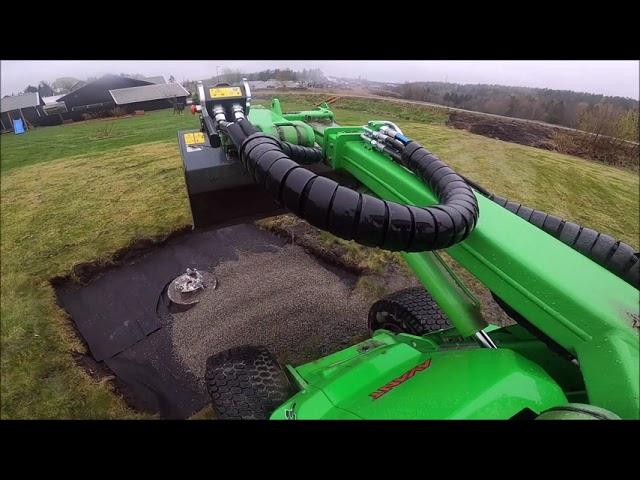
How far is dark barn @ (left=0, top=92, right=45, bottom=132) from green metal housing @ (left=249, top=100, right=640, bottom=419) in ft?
29.1

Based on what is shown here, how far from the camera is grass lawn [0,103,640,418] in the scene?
10.6 ft

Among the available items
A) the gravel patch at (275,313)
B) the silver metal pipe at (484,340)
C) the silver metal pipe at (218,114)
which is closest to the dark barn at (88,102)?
the gravel patch at (275,313)

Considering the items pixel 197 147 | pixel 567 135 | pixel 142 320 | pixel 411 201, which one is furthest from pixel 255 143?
pixel 567 135

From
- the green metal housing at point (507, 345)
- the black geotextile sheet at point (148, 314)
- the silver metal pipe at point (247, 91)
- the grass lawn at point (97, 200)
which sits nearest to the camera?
the green metal housing at point (507, 345)

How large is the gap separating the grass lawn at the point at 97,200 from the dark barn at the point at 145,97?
15.2 inches

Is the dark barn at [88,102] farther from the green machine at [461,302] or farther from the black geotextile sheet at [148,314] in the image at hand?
the green machine at [461,302]

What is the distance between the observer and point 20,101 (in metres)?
7.74

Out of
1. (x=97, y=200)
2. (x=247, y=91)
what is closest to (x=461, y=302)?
(x=247, y=91)

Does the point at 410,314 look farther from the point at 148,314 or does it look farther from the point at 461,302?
the point at 148,314

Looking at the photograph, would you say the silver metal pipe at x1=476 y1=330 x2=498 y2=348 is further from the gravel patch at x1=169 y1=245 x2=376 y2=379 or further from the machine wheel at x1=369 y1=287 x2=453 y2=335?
the gravel patch at x1=169 y1=245 x2=376 y2=379

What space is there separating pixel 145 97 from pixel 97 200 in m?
2.35

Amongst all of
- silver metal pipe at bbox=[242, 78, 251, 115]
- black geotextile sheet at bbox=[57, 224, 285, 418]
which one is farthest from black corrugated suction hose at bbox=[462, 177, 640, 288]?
black geotextile sheet at bbox=[57, 224, 285, 418]

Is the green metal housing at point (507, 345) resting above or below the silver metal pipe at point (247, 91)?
below

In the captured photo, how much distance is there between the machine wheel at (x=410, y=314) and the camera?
2.76m
